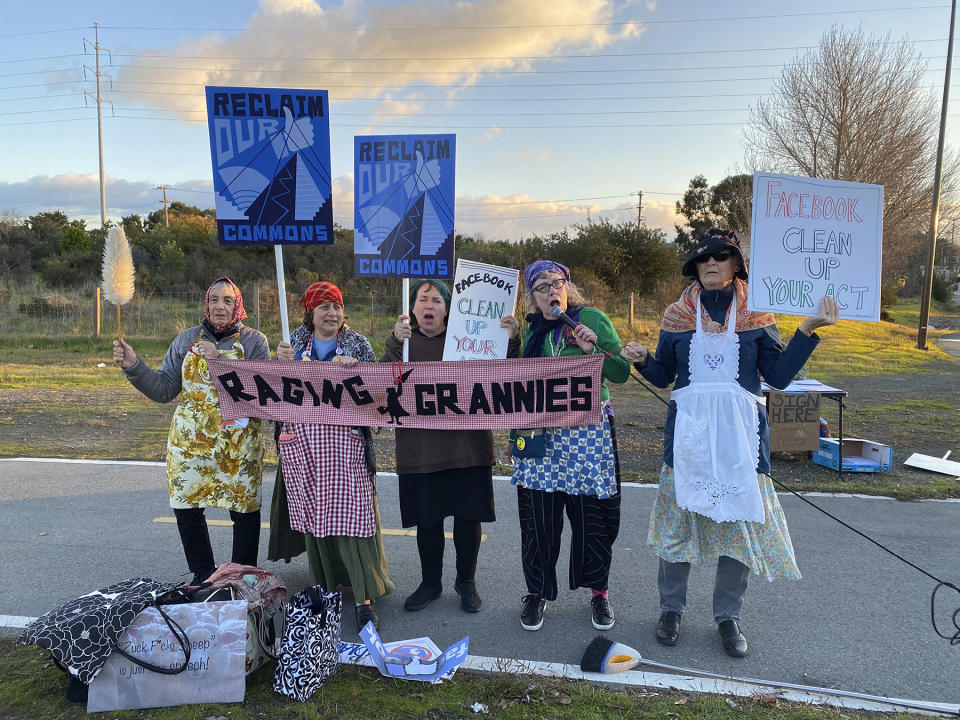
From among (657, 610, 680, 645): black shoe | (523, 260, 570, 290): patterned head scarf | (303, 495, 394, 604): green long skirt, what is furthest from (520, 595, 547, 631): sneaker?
(523, 260, 570, 290): patterned head scarf

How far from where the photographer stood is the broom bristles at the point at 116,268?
3.71 m

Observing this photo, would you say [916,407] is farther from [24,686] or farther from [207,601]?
[24,686]

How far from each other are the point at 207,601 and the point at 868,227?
4.14 m

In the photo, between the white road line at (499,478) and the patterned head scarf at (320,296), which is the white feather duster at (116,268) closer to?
the patterned head scarf at (320,296)

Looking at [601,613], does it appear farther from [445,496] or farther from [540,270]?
[540,270]

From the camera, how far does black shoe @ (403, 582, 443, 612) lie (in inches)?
160

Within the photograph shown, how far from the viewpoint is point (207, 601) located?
129 inches

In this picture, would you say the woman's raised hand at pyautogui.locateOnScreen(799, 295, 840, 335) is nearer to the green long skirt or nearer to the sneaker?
the sneaker

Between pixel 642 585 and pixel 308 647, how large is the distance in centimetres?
233

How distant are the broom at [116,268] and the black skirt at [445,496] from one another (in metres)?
1.97

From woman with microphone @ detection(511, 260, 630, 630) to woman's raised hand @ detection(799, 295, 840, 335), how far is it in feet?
3.19

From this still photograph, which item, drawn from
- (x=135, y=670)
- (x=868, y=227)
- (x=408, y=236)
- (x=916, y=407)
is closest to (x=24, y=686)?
(x=135, y=670)

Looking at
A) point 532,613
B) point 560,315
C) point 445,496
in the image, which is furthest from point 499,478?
point 560,315

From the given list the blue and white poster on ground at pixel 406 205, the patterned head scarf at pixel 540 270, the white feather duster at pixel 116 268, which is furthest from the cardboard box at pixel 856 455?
the white feather duster at pixel 116 268
